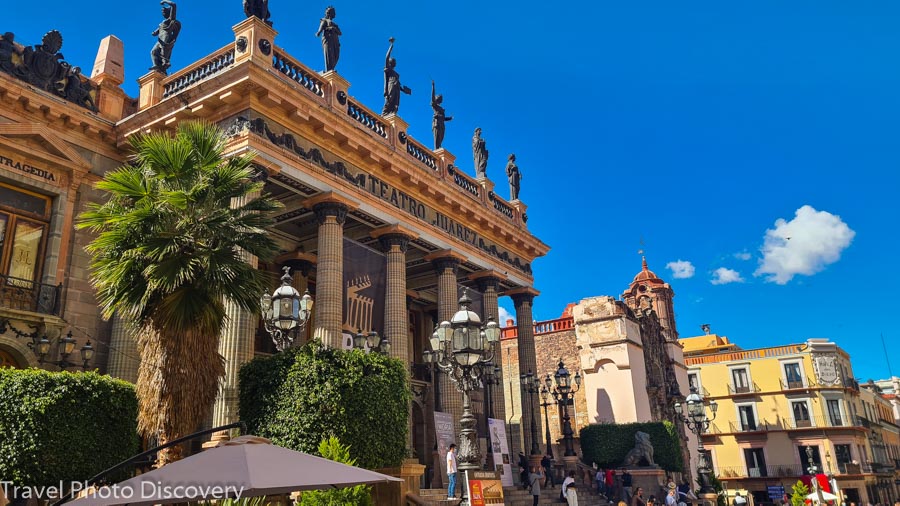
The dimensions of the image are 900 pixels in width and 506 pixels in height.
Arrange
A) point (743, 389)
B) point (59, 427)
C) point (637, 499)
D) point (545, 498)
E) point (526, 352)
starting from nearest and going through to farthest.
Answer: point (59, 427) < point (545, 498) < point (637, 499) < point (526, 352) < point (743, 389)

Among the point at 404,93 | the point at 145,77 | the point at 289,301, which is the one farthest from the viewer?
the point at 404,93

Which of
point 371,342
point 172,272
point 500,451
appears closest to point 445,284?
point 500,451

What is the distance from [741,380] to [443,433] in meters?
41.2

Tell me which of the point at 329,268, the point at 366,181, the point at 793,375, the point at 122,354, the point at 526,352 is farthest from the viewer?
the point at 793,375

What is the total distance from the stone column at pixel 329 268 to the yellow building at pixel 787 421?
43237 mm

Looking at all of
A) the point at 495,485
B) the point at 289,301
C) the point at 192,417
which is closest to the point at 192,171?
the point at 289,301

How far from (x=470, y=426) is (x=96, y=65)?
1587 cm

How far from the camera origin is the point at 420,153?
23.9 m

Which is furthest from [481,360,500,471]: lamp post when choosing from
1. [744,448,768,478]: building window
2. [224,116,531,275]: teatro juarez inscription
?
[744,448,768,478]: building window

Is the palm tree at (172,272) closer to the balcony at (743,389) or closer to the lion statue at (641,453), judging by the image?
the lion statue at (641,453)

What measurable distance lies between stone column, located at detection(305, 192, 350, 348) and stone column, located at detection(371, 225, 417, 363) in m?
2.47

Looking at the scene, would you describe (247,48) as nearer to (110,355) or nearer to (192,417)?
(110,355)

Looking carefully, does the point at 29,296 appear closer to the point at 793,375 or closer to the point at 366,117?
the point at 366,117

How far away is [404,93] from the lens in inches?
929
